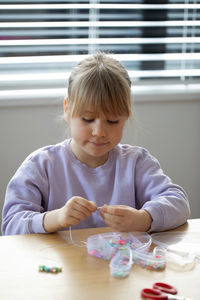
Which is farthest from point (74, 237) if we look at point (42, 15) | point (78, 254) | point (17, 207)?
point (42, 15)

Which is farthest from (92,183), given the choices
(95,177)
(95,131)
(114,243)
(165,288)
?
(165,288)

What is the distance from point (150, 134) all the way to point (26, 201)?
122 centimetres

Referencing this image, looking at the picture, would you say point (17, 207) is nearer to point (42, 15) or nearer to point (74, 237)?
point (74, 237)

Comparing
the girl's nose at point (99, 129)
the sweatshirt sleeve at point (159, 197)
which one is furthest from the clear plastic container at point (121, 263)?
the girl's nose at point (99, 129)

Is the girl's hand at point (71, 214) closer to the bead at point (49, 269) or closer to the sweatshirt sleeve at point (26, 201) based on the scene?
the sweatshirt sleeve at point (26, 201)

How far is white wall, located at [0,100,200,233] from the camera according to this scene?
2.24 metres

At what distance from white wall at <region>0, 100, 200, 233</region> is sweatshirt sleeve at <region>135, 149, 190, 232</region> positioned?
32.4 inches

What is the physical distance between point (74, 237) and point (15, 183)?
290 mm

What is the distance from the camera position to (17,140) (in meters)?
2.25

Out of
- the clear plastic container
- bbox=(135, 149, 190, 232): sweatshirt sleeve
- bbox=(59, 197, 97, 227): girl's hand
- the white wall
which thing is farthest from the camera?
the white wall

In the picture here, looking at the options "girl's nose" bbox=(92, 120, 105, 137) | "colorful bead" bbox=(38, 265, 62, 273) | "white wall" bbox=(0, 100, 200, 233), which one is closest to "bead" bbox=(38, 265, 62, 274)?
"colorful bead" bbox=(38, 265, 62, 273)

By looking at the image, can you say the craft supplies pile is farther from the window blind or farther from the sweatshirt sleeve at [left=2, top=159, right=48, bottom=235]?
the window blind

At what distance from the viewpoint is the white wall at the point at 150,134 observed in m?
2.24

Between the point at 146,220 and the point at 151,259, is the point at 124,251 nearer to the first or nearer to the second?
the point at 151,259
